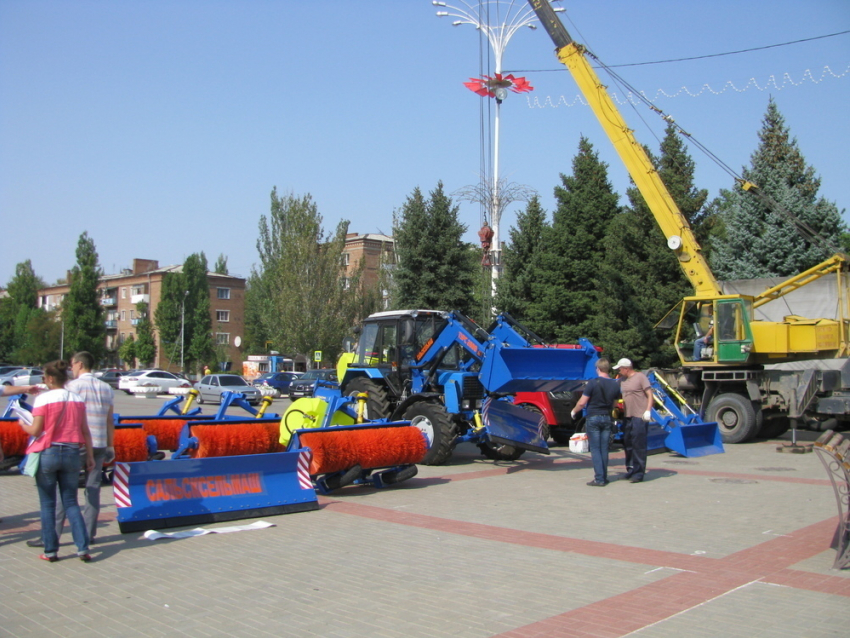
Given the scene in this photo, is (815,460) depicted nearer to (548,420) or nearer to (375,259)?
(548,420)

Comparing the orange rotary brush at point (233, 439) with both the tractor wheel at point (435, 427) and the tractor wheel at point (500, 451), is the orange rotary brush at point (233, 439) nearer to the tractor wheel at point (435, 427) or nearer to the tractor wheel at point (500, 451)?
the tractor wheel at point (435, 427)

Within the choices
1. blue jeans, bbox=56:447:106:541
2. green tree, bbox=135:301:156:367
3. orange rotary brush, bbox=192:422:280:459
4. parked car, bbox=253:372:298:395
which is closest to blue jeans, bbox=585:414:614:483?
orange rotary brush, bbox=192:422:280:459

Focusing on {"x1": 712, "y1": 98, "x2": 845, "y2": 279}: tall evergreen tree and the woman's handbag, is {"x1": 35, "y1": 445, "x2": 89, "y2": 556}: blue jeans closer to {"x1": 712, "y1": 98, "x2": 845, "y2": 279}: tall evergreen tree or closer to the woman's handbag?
the woman's handbag

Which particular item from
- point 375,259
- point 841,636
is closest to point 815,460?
point 841,636

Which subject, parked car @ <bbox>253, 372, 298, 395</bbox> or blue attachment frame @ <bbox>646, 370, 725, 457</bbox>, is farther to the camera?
parked car @ <bbox>253, 372, 298, 395</bbox>

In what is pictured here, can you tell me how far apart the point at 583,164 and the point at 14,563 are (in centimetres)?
3091

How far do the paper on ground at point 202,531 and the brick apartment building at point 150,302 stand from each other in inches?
2889

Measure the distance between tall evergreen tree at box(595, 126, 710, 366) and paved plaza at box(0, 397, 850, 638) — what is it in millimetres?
18639

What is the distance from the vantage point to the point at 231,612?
549 centimetres

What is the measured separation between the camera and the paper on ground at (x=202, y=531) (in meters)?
7.79

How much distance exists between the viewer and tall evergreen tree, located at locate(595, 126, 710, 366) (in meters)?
28.6

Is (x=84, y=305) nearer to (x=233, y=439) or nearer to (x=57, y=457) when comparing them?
(x=233, y=439)

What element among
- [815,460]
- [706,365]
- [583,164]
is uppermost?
[583,164]

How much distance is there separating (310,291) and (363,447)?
3689cm
